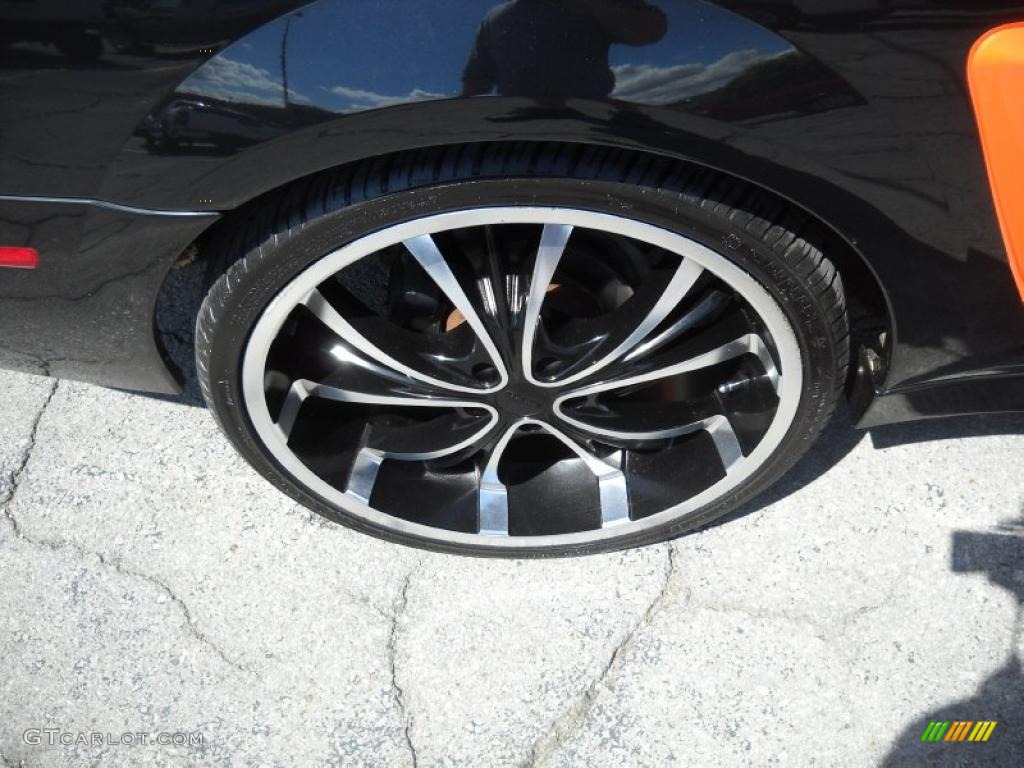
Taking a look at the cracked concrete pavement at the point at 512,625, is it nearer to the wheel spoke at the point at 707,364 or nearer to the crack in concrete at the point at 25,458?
the crack in concrete at the point at 25,458

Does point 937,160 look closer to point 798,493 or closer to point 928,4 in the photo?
point 928,4

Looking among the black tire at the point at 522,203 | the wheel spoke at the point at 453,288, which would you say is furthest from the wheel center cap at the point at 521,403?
the black tire at the point at 522,203

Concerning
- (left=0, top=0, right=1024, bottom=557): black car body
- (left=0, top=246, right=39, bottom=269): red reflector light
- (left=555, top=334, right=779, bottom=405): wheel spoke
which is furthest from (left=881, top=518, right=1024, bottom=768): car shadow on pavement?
(left=0, top=246, right=39, bottom=269): red reflector light

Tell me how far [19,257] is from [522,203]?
32.7 inches

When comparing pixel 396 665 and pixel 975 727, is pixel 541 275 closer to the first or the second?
pixel 396 665

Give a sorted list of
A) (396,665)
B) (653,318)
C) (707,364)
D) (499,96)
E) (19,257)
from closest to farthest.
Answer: (499,96) < (19,257) < (653,318) < (707,364) < (396,665)

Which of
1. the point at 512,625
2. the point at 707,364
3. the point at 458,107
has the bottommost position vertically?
the point at 512,625

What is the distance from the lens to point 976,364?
1.72 meters

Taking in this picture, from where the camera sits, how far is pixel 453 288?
5.35ft

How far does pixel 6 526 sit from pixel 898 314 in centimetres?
197

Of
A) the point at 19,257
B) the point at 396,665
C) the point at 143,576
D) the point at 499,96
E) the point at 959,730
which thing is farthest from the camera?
the point at 143,576

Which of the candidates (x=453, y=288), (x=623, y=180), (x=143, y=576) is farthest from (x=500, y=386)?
(x=143, y=576)

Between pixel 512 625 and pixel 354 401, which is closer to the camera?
pixel 354 401

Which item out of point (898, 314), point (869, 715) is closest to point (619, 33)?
point (898, 314)
